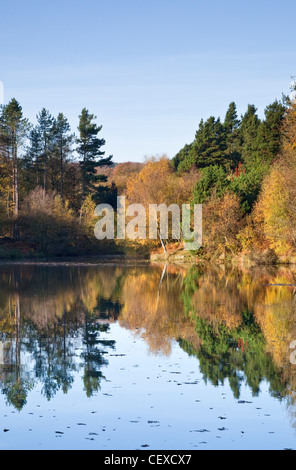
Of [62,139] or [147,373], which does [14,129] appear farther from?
[147,373]

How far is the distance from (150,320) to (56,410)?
7.53 m

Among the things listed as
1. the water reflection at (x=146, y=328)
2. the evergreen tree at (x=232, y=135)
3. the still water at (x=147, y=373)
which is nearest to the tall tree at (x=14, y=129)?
the evergreen tree at (x=232, y=135)

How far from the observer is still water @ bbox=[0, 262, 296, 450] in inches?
251

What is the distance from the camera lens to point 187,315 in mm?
15164

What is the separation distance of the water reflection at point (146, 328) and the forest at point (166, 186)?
1307 cm

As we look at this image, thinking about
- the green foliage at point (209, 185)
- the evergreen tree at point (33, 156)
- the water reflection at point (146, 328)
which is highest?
the evergreen tree at point (33, 156)

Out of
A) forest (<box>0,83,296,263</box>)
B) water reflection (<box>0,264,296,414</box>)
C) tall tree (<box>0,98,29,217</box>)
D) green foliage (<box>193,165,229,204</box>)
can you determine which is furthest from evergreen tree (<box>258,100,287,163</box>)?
Answer: water reflection (<box>0,264,296,414</box>)

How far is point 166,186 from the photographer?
47.0 m

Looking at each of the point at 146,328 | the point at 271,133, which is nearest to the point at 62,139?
the point at 271,133

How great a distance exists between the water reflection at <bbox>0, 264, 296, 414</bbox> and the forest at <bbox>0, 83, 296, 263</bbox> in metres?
13.1

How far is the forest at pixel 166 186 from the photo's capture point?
3700 cm

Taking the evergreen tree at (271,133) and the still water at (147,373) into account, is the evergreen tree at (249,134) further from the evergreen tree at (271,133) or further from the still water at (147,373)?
the still water at (147,373)

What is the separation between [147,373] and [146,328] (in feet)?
14.0

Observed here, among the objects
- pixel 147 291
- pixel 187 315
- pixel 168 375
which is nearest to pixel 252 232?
pixel 147 291
